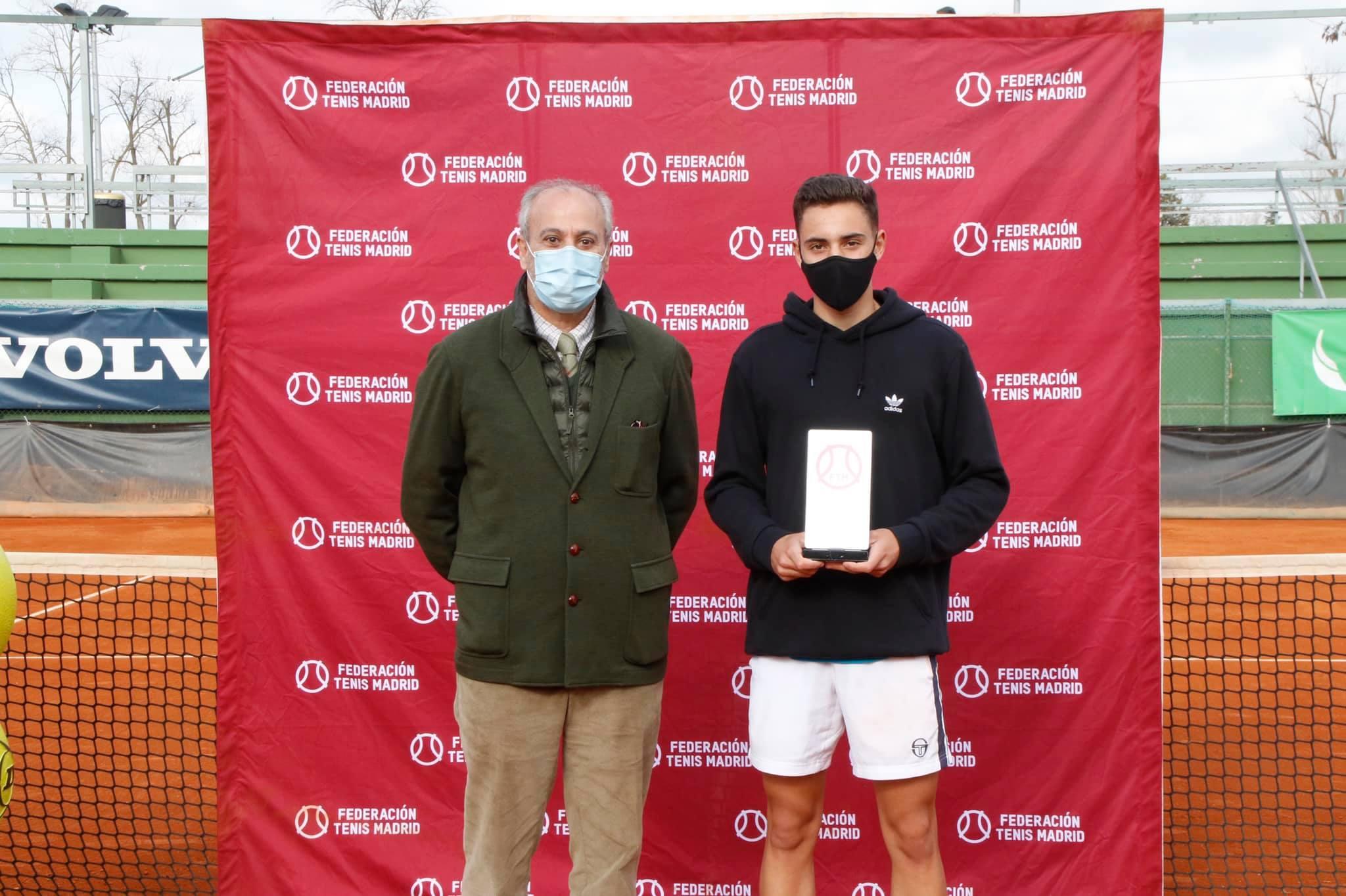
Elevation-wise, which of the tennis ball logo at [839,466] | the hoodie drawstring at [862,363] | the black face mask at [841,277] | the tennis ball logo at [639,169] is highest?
the tennis ball logo at [639,169]

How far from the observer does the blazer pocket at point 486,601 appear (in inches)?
108

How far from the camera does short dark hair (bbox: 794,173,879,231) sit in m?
2.80

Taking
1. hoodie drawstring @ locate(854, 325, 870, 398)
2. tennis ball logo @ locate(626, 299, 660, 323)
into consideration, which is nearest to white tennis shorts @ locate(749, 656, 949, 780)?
hoodie drawstring @ locate(854, 325, 870, 398)

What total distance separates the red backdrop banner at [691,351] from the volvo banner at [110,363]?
1106 centimetres

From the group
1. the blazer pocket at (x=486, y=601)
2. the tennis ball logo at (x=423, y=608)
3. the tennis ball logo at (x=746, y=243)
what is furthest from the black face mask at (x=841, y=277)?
the tennis ball logo at (x=423, y=608)

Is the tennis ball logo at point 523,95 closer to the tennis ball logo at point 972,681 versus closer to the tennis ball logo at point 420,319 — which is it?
the tennis ball logo at point 420,319

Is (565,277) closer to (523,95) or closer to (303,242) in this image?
(523,95)

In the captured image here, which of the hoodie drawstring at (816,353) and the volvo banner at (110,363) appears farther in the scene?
the volvo banner at (110,363)

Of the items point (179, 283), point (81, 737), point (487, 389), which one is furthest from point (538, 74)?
point (179, 283)

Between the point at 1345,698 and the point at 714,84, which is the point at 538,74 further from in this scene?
the point at 1345,698

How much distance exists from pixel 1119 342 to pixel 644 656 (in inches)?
85.9

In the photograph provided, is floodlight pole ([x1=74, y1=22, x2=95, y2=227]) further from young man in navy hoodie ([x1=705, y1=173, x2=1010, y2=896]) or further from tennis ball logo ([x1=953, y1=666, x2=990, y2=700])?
young man in navy hoodie ([x1=705, y1=173, x2=1010, y2=896])

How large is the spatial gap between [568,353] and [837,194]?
2.56 ft

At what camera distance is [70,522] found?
13.9 meters
